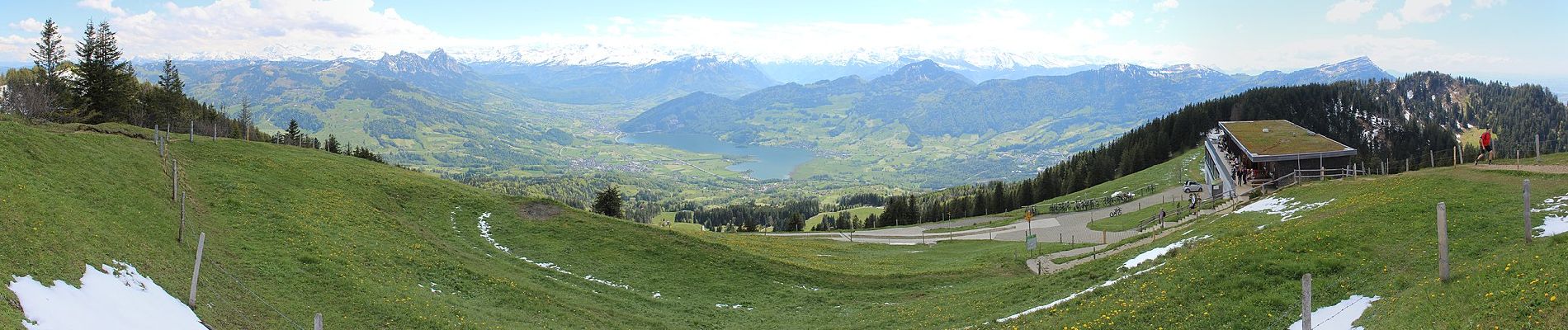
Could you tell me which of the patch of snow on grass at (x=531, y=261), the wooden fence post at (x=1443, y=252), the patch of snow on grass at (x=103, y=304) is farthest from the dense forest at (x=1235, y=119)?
the patch of snow on grass at (x=103, y=304)

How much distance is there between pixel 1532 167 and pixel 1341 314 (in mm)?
26697

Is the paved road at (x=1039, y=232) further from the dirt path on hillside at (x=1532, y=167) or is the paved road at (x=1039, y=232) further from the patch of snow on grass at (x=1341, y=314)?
the patch of snow on grass at (x=1341, y=314)

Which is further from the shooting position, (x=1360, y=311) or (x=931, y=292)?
(x=931, y=292)

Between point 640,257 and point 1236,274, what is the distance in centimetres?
2982

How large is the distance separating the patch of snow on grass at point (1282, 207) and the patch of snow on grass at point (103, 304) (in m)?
40.2

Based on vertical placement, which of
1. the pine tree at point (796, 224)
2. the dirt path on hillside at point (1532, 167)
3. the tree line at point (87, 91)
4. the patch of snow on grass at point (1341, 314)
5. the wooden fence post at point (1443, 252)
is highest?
the tree line at point (87, 91)

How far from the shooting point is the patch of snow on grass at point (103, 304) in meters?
15.4

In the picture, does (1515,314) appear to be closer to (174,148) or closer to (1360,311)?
(1360,311)

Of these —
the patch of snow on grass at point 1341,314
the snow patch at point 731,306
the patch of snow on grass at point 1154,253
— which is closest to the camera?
the patch of snow on grass at point 1341,314

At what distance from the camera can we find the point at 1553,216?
2027 cm

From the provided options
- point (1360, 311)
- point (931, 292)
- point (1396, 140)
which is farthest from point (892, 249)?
point (1396, 140)

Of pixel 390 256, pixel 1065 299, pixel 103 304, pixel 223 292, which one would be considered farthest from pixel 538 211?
pixel 1065 299

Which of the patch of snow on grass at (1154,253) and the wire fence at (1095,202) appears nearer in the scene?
the patch of snow on grass at (1154,253)

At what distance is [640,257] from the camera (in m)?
41.2
